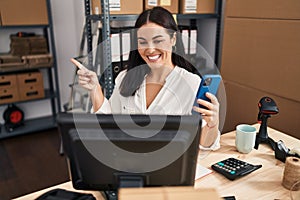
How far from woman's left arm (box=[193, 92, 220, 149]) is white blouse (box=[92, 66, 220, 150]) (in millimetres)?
216

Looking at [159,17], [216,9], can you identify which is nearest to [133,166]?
[159,17]

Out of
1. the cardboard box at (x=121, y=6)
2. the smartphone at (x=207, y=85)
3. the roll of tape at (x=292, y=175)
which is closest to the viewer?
the roll of tape at (x=292, y=175)

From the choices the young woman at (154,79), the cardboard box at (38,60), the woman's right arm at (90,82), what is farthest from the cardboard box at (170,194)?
the cardboard box at (38,60)

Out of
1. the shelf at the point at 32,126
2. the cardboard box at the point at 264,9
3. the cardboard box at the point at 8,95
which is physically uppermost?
the cardboard box at the point at 264,9

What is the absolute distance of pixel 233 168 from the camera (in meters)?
1.12

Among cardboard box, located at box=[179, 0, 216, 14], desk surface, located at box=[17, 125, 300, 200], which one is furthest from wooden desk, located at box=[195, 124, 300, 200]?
cardboard box, located at box=[179, 0, 216, 14]

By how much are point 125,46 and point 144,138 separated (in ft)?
4.63

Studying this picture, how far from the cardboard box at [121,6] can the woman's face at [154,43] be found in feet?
1.64

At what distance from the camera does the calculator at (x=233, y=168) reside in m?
1.08

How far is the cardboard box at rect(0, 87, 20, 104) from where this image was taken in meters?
3.02

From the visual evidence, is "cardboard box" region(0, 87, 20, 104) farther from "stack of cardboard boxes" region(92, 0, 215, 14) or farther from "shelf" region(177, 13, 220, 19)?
"shelf" region(177, 13, 220, 19)

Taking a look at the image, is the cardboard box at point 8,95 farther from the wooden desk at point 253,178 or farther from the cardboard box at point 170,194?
the cardboard box at point 170,194

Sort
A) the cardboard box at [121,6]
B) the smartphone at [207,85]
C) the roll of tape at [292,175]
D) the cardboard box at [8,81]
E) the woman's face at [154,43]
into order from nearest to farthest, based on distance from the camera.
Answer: the roll of tape at [292,175], the smartphone at [207,85], the woman's face at [154,43], the cardboard box at [121,6], the cardboard box at [8,81]

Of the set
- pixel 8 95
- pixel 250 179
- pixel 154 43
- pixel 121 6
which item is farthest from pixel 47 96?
pixel 250 179
